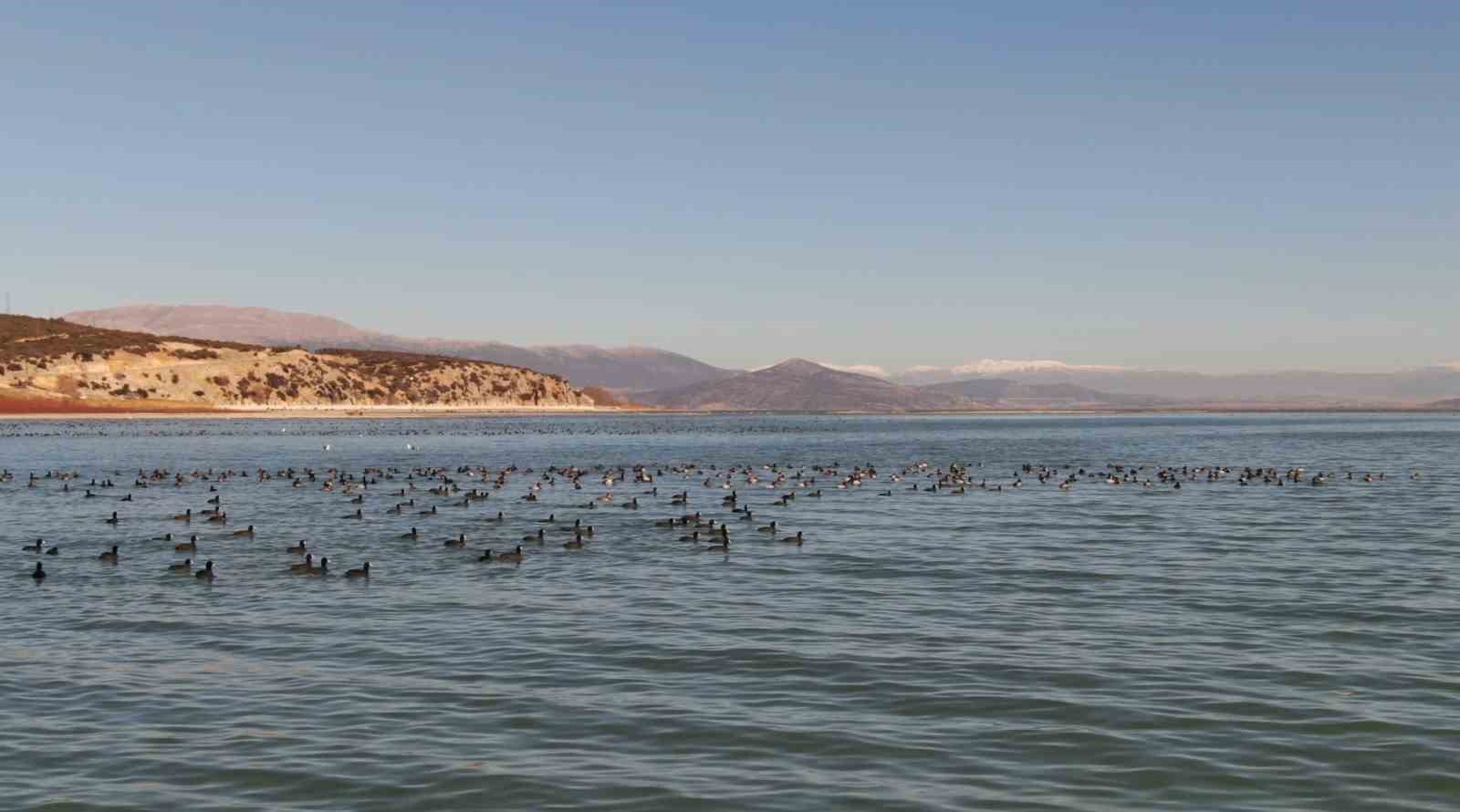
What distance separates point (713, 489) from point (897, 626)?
40719 millimetres

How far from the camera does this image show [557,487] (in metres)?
66.8

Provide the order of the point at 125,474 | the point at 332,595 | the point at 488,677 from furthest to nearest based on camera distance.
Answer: the point at 125,474, the point at 332,595, the point at 488,677

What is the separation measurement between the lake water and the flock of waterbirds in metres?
0.82

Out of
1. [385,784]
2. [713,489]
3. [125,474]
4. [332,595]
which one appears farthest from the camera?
[125,474]

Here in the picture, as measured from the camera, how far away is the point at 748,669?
2162cm

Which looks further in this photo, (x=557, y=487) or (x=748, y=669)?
(x=557, y=487)

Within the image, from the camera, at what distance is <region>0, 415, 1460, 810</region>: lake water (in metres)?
15.5

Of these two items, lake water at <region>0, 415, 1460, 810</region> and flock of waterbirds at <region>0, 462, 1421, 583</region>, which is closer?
lake water at <region>0, 415, 1460, 810</region>

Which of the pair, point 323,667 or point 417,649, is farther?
point 417,649

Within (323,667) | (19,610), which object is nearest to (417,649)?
(323,667)

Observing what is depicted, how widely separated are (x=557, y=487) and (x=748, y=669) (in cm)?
4604

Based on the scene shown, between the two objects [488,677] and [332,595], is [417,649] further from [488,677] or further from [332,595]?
[332,595]

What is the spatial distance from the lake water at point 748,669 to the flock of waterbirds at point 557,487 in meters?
0.82

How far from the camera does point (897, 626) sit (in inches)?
996
